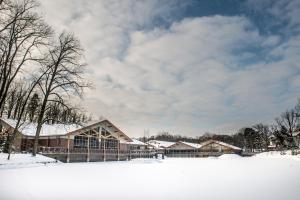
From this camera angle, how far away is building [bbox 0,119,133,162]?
38734 mm

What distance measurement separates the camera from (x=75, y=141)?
41.2m

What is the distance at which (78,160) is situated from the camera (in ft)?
127

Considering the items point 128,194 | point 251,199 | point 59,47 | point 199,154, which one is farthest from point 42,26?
point 199,154

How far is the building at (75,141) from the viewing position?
3873 cm

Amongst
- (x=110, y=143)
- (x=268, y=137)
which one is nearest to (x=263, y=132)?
(x=268, y=137)

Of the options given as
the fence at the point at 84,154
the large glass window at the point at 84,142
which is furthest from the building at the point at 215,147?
the large glass window at the point at 84,142

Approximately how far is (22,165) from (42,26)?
39.2 ft

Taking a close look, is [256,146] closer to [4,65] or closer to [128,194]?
[4,65]

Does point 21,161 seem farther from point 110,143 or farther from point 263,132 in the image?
point 263,132

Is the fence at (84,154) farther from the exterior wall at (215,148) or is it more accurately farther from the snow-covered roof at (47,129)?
the exterior wall at (215,148)

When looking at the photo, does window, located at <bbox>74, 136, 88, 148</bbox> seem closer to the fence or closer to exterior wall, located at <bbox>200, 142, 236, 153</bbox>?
the fence

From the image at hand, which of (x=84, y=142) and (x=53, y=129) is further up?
(x=53, y=129)

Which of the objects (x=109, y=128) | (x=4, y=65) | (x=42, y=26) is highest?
(x=42, y=26)

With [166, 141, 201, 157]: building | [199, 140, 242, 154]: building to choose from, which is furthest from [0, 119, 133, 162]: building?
[199, 140, 242, 154]: building
